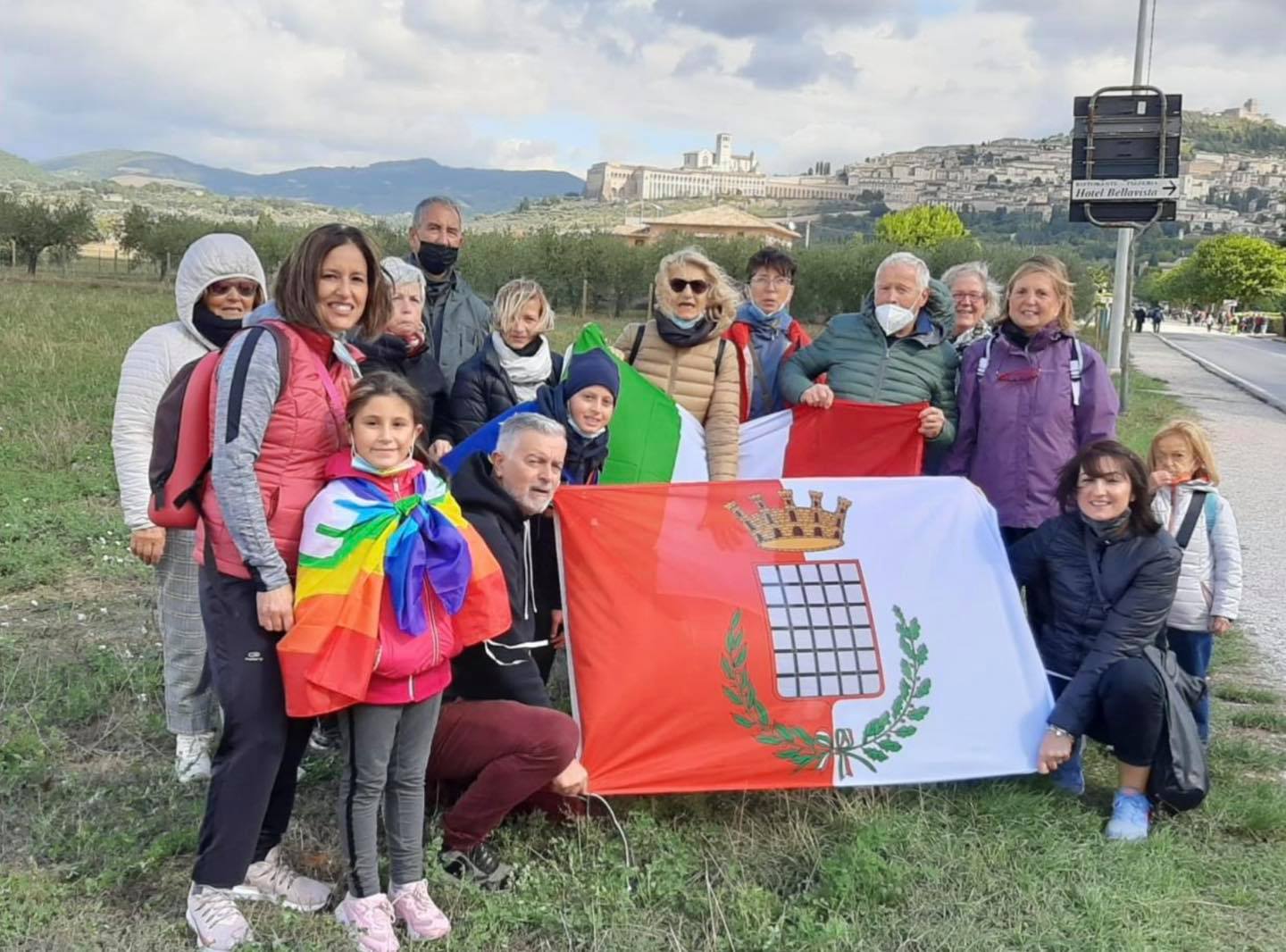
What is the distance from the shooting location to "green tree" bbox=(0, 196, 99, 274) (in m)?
46.8

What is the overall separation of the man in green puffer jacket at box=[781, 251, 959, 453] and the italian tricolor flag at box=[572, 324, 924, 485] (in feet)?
0.26

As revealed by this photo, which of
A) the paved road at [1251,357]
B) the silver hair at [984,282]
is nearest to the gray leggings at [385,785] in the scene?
the silver hair at [984,282]

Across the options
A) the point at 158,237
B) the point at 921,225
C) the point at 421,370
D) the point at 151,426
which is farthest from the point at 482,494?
the point at 921,225

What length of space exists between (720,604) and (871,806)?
931 mm

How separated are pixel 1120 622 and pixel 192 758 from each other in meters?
3.66

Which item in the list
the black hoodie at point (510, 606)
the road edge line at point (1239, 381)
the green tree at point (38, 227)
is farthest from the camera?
the green tree at point (38, 227)

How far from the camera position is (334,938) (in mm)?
3230

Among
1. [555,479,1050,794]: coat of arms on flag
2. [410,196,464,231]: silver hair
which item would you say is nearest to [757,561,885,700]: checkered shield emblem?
[555,479,1050,794]: coat of arms on flag

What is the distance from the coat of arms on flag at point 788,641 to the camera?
13.0 ft

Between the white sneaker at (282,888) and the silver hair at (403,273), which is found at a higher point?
the silver hair at (403,273)

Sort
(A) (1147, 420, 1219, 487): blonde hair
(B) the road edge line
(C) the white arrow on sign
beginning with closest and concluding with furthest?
(A) (1147, 420, 1219, 487): blonde hair
(C) the white arrow on sign
(B) the road edge line

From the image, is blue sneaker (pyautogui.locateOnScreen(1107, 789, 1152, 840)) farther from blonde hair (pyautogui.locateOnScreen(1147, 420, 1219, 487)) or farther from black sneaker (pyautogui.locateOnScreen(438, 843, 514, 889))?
black sneaker (pyautogui.locateOnScreen(438, 843, 514, 889))

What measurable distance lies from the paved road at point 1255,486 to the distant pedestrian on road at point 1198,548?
5.71ft

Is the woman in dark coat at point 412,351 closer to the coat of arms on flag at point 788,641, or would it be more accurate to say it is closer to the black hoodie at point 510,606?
the black hoodie at point 510,606
